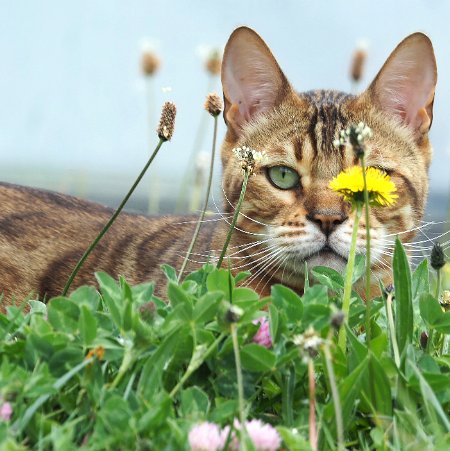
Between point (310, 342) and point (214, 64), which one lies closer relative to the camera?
point (310, 342)

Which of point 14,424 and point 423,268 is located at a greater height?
point 423,268

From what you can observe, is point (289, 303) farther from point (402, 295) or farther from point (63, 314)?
point (63, 314)

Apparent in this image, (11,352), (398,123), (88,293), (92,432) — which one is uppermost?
(398,123)

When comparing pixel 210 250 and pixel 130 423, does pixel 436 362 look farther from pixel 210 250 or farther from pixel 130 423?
pixel 210 250

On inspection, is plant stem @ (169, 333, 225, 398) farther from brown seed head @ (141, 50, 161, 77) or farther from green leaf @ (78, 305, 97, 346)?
brown seed head @ (141, 50, 161, 77)

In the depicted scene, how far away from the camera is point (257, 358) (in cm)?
164

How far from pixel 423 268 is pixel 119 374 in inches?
38.4

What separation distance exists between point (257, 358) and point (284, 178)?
159cm

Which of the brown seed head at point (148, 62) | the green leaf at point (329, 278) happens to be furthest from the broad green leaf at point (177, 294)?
the brown seed head at point (148, 62)

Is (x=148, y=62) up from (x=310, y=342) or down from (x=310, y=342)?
up

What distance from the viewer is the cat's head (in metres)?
2.90

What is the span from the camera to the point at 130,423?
1420mm

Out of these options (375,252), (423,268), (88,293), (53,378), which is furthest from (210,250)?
(53,378)

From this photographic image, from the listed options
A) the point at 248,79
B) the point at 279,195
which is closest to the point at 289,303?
the point at 279,195
